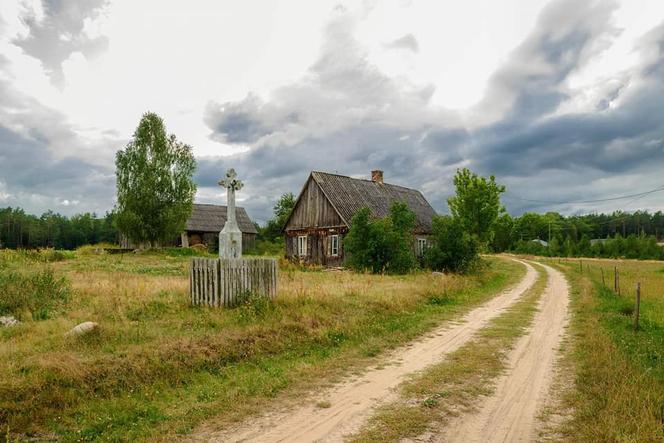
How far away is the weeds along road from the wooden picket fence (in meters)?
4.60

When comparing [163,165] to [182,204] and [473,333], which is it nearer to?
[182,204]

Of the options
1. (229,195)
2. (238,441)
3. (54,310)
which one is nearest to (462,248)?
(229,195)

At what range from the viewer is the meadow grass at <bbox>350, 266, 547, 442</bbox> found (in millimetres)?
5324

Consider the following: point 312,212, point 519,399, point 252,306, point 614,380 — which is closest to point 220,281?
point 252,306

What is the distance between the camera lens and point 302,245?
33031 mm

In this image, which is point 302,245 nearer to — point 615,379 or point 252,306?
point 252,306

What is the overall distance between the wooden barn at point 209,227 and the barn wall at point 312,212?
18.8 metres

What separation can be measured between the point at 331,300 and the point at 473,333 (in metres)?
4.01

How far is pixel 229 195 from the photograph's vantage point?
512 inches

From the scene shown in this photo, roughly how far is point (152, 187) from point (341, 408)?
36.7 metres

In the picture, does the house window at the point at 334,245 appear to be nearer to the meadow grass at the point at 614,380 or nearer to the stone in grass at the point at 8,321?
the meadow grass at the point at 614,380

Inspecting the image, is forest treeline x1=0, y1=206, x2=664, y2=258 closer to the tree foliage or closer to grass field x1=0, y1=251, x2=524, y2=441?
the tree foliage

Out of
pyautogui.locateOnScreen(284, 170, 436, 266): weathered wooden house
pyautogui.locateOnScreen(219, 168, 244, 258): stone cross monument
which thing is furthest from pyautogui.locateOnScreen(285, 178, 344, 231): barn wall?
pyautogui.locateOnScreen(219, 168, 244, 258): stone cross monument

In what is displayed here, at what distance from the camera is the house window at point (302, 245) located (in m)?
32.7
